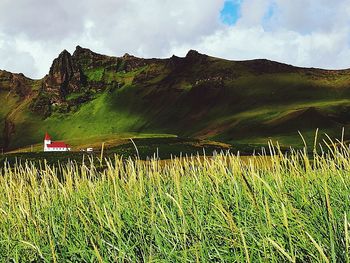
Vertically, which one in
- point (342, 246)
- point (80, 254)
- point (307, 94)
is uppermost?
point (307, 94)

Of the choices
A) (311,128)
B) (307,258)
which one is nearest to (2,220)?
(307,258)

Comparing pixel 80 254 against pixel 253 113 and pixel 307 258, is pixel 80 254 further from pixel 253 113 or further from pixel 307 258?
pixel 253 113

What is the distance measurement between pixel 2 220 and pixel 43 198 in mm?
1235

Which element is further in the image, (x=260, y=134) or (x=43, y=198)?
(x=260, y=134)

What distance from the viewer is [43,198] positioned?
32.0 feet

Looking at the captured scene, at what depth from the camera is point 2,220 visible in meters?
8.62

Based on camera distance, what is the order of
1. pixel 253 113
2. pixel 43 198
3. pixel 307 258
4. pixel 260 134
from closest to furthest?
1. pixel 307 258
2. pixel 43 198
3. pixel 260 134
4. pixel 253 113

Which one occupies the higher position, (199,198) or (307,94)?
(307,94)

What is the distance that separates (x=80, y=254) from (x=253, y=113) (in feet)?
575

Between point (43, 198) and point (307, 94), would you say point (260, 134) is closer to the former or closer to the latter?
point (307, 94)

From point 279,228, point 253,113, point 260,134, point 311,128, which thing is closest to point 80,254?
point 279,228

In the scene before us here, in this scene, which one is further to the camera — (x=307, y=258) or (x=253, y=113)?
(x=253, y=113)

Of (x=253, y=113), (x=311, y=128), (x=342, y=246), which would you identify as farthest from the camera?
(x=253, y=113)

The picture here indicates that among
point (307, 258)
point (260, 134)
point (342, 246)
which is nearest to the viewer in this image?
point (342, 246)
